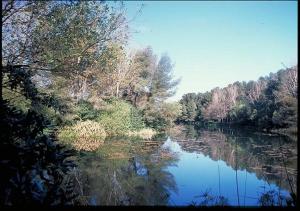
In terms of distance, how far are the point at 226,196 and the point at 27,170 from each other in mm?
5996

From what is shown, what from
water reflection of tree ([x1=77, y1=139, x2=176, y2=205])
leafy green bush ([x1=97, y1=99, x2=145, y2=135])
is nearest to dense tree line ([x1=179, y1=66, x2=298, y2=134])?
leafy green bush ([x1=97, y1=99, x2=145, y2=135])

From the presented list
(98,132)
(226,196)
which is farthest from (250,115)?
(226,196)

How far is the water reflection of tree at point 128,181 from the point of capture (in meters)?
7.21

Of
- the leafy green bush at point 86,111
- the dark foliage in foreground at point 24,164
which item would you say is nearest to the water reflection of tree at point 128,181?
the dark foliage in foreground at point 24,164

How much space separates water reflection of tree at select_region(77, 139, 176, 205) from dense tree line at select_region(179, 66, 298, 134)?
13789 millimetres

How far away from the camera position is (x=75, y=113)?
20.8 metres

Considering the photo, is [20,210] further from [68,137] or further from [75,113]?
[75,113]

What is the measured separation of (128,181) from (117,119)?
16.3 meters

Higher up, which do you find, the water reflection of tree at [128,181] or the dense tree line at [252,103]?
the dense tree line at [252,103]

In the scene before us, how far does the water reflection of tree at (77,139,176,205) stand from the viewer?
23.6ft

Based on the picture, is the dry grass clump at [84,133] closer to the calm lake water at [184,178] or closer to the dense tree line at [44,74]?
the dense tree line at [44,74]

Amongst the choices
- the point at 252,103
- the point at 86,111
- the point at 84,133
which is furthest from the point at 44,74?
the point at 252,103

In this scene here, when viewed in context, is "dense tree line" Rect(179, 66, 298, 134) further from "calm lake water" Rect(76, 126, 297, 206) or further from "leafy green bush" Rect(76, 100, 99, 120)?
"leafy green bush" Rect(76, 100, 99, 120)

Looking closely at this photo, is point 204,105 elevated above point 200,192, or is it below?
above
